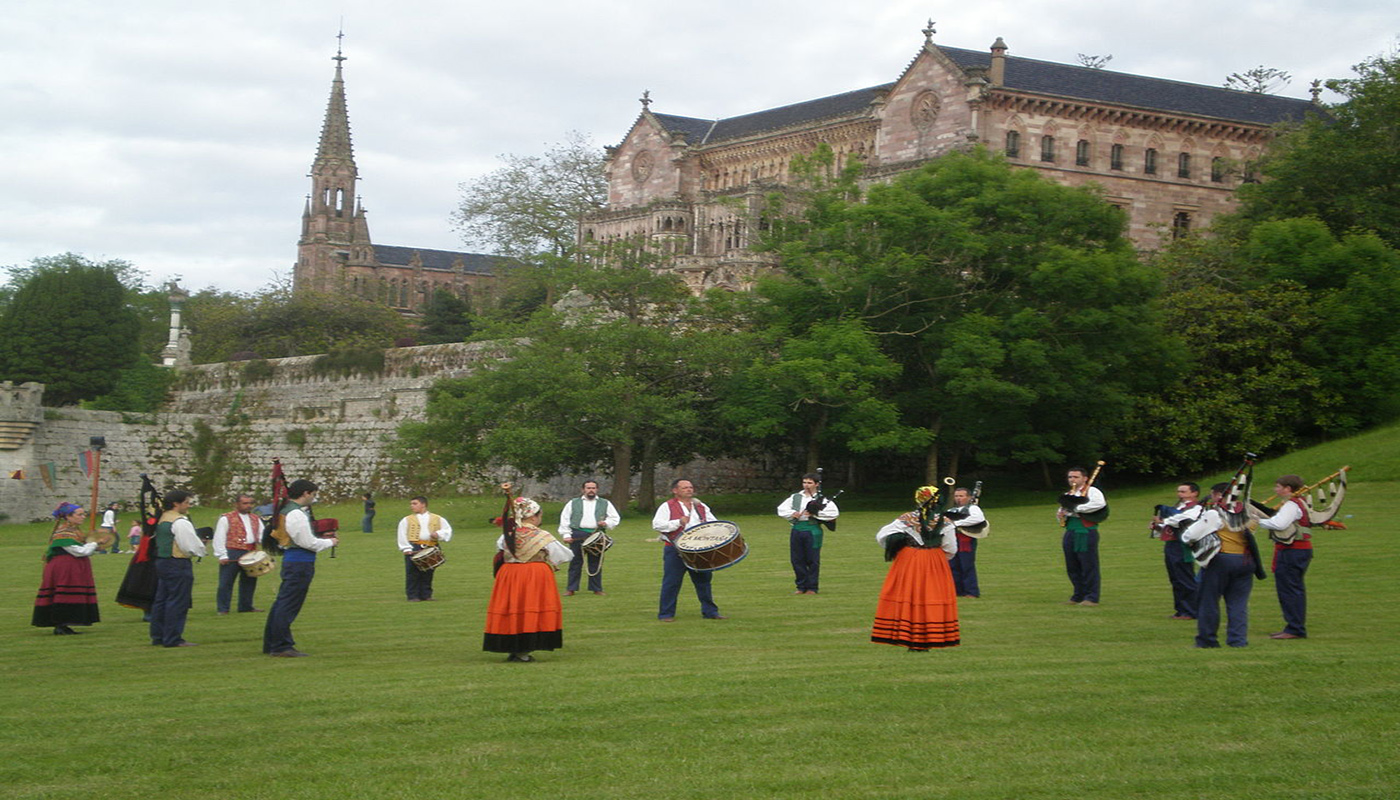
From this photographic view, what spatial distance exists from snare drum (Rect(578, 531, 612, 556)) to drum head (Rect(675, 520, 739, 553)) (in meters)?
3.05

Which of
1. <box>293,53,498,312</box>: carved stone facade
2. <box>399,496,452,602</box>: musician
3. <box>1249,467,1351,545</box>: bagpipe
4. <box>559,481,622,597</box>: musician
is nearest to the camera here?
<box>1249,467,1351,545</box>: bagpipe

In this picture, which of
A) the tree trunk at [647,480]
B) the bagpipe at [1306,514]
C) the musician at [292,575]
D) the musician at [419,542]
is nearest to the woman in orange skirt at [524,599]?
the musician at [292,575]

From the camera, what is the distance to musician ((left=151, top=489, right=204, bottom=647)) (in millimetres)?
14906

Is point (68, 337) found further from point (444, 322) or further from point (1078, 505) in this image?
point (1078, 505)

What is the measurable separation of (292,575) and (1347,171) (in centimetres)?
4901

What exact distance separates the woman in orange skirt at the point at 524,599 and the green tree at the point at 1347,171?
44.5 metres

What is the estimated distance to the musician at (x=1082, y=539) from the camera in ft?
58.9

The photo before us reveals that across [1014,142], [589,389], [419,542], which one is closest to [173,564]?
[419,542]

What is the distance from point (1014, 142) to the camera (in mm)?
64062

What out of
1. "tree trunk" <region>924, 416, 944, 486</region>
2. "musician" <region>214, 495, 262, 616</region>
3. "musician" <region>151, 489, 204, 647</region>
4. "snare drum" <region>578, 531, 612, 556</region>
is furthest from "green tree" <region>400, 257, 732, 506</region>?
"musician" <region>151, 489, 204, 647</region>

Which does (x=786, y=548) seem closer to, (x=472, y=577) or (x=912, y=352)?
(x=472, y=577)

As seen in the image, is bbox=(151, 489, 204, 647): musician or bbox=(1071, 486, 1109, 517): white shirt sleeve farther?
bbox=(1071, 486, 1109, 517): white shirt sleeve

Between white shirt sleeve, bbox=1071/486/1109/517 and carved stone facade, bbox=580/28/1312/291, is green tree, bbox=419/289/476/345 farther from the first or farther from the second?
white shirt sleeve, bbox=1071/486/1109/517

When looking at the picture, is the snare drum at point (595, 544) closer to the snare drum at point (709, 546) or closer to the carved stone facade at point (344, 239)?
the snare drum at point (709, 546)
